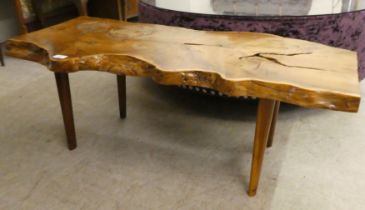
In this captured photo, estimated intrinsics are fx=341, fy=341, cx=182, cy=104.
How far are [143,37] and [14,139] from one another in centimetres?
83

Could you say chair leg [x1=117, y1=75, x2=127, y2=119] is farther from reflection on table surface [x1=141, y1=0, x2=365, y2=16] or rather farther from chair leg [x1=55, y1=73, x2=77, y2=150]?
reflection on table surface [x1=141, y1=0, x2=365, y2=16]

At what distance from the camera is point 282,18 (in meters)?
1.63

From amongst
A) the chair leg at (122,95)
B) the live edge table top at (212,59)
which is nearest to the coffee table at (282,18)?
the live edge table top at (212,59)

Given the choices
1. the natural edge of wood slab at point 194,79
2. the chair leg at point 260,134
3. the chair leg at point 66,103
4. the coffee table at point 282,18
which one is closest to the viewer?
the natural edge of wood slab at point 194,79

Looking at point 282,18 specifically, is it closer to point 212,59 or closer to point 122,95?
point 212,59

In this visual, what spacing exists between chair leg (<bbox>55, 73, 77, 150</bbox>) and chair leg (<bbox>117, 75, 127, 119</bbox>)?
0.33 meters

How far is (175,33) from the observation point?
57.2 inches

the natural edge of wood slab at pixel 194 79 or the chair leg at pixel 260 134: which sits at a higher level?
the natural edge of wood slab at pixel 194 79

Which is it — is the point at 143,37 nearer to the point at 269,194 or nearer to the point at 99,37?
the point at 99,37

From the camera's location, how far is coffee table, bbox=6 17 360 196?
3.20 feet

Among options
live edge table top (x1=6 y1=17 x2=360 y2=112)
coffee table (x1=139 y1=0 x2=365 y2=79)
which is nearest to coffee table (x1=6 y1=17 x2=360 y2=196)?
live edge table top (x1=6 y1=17 x2=360 y2=112)

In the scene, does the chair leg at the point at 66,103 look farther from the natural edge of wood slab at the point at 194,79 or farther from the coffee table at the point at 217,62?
the natural edge of wood slab at the point at 194,79

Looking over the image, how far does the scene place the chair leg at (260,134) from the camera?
1.11m

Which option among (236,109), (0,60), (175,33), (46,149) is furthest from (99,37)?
(0,60)
